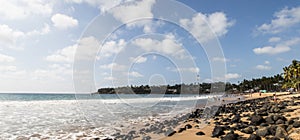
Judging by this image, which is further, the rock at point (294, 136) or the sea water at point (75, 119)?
the sea water at point (75, 119)

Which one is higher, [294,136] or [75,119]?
[294,136]

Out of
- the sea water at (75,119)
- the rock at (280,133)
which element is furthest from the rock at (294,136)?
the sea water at (75,119)

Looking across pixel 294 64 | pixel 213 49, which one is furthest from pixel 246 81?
pixel 213 49

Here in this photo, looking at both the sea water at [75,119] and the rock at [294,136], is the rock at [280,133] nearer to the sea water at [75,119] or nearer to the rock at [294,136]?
the rock at [294,136]

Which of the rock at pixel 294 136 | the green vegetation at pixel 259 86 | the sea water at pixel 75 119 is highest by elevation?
the green vegetation at pixel 259 86

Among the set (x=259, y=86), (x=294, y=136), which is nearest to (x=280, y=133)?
(x=294, y=136)

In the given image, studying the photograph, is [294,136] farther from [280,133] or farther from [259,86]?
[259,86]

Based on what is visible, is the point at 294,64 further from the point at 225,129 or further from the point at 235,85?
the point at 235,85

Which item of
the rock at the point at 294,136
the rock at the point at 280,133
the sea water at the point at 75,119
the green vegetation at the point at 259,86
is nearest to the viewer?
the rock at the point at 294,136

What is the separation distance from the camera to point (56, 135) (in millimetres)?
12992

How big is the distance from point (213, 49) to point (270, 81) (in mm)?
97443

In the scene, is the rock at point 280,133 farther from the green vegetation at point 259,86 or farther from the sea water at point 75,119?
the green vegetation at point 259,86

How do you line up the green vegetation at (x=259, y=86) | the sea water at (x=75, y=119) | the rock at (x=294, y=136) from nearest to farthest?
the rock at (x=294, y=136), the sea water at (x=75, y=119), the green vegetation at (x=259, y=86)

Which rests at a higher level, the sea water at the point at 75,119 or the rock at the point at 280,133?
the rock at the point at 280,133
